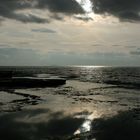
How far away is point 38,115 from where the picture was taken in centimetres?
2694

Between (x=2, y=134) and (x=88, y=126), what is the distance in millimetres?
6501

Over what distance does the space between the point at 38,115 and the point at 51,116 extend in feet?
4.30

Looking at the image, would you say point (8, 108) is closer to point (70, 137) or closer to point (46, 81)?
point (70, 137)

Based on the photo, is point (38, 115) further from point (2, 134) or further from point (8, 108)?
point (2, 134)

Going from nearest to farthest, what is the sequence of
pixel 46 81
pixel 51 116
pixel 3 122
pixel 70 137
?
pixel 70 137 → pixel 3 122 → pixel 51 116 → pixel 46 81

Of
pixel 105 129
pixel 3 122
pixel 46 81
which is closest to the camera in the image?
pixel 105 129

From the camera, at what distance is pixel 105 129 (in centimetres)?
2134

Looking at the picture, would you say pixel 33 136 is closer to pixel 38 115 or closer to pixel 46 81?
pixel 38 115

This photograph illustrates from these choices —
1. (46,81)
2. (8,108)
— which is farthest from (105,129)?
(46,81)

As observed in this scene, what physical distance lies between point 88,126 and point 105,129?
1386 mm

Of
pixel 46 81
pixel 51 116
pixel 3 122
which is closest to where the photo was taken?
pixel 3 122

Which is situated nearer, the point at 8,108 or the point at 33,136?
the point at 33,136

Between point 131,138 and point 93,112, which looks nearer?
point 131,138

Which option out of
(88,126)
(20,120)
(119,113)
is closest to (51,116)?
(20,120)
